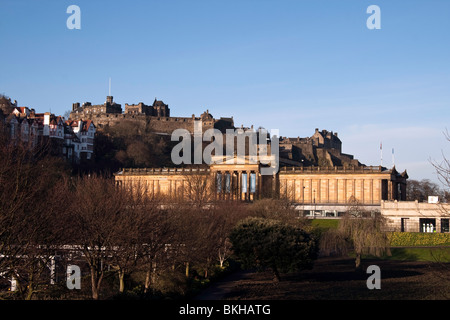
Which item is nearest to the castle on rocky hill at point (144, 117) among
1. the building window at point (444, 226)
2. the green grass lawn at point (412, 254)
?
the building window at point (444, 226)

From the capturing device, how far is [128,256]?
3162cm

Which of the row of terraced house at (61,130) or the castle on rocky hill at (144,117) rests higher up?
the castle on rocky hill at (144,117)

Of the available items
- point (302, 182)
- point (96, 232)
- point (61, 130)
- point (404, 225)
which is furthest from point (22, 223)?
point (61, 130)

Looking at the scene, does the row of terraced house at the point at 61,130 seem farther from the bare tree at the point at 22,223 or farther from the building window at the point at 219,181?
the bare tree at the point at 22,223

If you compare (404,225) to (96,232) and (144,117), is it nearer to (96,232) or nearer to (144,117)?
(96,232)

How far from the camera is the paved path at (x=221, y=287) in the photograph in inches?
1568

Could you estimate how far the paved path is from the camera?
39.8 m

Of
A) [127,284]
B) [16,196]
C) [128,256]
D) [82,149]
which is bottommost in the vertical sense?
[127,284]

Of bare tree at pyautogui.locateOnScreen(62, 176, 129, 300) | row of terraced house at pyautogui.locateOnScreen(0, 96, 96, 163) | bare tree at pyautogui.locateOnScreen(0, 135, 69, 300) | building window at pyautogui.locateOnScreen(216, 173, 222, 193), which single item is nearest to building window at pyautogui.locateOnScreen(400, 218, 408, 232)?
building window at pyautogui.locateOnScreen(216, 173, 222, 193)

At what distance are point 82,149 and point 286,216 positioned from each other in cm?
6878

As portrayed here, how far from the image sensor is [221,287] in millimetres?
44281

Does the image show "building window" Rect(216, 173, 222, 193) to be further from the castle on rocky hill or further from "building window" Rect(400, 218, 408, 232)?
the castle on rocky hill
